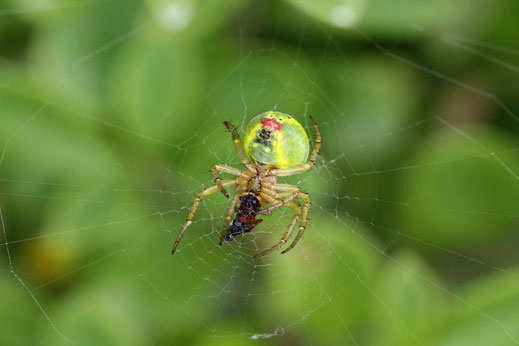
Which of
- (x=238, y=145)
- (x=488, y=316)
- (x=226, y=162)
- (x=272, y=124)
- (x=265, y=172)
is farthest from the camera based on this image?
(x=265, y=172)

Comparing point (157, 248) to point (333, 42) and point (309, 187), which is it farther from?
point (333, 42)

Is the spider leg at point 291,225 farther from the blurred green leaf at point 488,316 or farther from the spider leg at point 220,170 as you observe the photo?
the blurred green leaf at point 488,316

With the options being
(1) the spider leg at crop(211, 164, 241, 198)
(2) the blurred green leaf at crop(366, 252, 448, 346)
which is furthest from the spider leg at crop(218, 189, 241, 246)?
(2) the blurred green leaf at crop(366, 252, 448, 346)

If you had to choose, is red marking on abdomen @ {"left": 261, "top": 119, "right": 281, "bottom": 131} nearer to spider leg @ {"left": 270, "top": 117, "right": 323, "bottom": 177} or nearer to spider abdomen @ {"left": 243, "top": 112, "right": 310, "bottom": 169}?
spider abdomen @ {"left": 243, "top": 112, "right": 310, "bottom": 169}

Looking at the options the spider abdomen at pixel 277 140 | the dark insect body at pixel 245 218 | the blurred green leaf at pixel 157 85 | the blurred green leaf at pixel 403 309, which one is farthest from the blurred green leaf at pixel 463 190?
the blurred green leaf at pixel 157 85

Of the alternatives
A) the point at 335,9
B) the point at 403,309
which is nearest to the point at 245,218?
the point at 403,309

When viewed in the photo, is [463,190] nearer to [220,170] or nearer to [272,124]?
[272,124]

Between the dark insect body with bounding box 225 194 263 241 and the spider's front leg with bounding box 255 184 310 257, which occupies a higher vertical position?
the spider's front leg with bounding box 255 184 310 257

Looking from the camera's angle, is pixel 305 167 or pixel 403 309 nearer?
pixel 403 309
